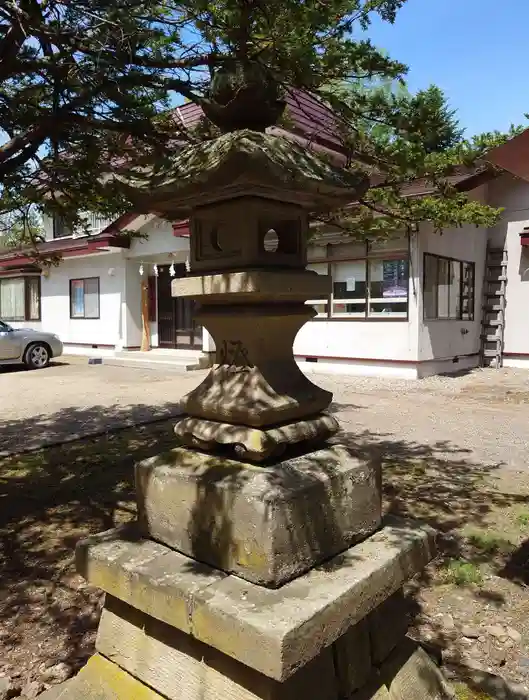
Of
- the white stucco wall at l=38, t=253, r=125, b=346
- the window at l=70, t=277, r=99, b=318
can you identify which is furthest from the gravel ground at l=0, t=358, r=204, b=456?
the window at l=70, t=277, r=99, b=318

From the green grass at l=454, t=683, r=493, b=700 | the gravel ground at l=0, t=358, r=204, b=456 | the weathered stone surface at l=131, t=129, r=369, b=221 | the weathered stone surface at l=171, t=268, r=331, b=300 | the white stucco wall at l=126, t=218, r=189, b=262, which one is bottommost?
the green grass at l=454, t=683, r=493, b=700

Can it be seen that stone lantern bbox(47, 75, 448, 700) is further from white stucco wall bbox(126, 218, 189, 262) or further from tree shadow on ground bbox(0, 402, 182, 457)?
white stucco wall bbox(126, 218, 189, 262)

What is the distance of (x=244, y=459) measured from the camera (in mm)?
2283

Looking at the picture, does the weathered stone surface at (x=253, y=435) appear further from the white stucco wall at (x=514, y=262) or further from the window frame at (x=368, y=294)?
the white stucco wall at (x=514, y=262)

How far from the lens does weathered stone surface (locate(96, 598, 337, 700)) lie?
191 centimetres

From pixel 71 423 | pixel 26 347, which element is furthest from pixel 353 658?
pixel 26 347

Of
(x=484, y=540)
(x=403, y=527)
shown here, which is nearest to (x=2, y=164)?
(x=403, y=527)

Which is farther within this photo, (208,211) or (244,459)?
(208,211)

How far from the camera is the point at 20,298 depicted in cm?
2216

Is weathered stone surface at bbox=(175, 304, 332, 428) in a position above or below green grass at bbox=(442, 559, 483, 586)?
above

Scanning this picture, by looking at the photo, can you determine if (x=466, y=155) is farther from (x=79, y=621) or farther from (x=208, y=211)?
(x=79, y=621)

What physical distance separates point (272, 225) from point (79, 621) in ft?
8.73

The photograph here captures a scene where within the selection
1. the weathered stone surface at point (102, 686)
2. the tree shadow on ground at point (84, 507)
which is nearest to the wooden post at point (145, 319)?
the tree shadow on ground at point (84, 507)

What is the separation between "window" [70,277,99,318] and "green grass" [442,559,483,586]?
16865 millimetres
